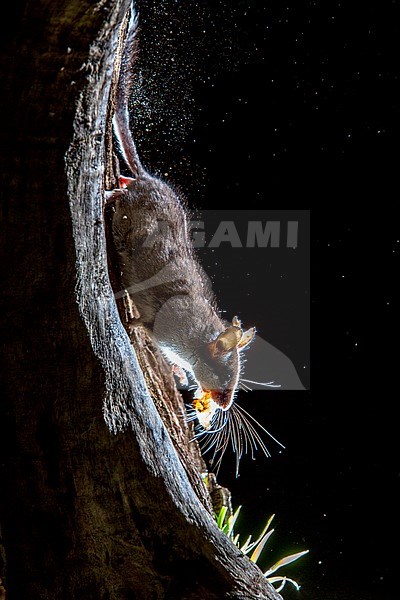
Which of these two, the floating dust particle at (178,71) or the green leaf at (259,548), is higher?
the floating dust particle at (178,71)

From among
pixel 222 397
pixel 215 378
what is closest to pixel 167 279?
pixel 215 378

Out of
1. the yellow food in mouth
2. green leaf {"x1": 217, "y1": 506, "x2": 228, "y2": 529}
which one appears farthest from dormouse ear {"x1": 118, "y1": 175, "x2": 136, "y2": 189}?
green leaf {"x1": 217, "y1": 506, "x2": 228, "y2": 529}

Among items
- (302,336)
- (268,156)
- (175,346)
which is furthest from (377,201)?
(175,346)

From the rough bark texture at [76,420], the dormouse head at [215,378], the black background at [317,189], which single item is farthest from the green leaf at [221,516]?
the rough bark texture at [76,420]

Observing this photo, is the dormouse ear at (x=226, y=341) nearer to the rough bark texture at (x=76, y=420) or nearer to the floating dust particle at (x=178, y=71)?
the floating dust particle at (x=178, y=71)

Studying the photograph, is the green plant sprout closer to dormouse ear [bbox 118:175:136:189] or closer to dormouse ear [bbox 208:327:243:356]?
dormouse ear [bbox 208:327:243:356]

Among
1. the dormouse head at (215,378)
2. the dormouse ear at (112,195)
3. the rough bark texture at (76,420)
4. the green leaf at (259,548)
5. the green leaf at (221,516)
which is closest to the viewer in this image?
the rough bark texture at (76,420)

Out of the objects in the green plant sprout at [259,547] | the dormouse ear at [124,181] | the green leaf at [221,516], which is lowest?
the green plant sprout at [259,547]
